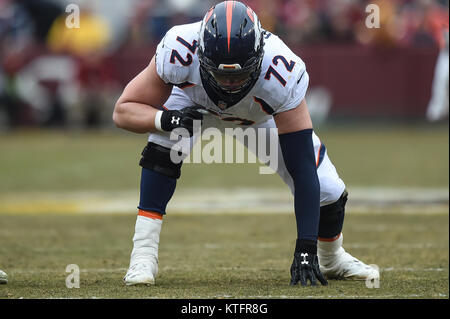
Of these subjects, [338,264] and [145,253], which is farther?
[338,264]

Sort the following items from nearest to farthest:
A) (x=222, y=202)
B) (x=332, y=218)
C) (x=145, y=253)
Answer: (x=145, y=253) < (x=332, y=218) < (x=222, y=202)

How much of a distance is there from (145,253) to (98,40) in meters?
12.6

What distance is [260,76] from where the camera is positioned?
4.09 meters

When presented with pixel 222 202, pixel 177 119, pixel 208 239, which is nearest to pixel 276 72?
pixel 177 119

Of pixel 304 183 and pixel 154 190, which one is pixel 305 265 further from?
pixel 154 190

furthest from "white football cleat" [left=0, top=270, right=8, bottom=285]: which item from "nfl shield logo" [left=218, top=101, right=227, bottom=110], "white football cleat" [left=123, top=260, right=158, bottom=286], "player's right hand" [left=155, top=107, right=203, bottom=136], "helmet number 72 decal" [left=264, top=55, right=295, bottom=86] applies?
"helmet number 72 decal" [left=264, top=55, right=295, bottom=86]

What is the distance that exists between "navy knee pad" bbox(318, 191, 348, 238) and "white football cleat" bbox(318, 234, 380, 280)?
0.08 metres

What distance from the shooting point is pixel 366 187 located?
884 cm

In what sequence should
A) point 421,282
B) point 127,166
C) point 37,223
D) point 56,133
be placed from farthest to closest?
point 56,133 → point 127,166 → point 37,223 → point 421,282

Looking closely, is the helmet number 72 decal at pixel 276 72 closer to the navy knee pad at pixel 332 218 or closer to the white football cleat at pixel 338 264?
the navy knee pad at pixel 332 218

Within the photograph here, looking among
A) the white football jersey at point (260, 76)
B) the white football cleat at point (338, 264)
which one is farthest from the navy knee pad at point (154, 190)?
the white football cleat at point (338, 264)
